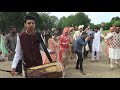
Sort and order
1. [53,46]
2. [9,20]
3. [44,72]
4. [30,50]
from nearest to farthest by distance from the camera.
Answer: [44,72], [30,50], [53,46], [9,20]

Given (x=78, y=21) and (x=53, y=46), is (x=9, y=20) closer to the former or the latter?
(x=78, y=21)

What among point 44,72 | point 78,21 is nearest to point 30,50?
point 44,72

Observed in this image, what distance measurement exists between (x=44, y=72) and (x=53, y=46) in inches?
214

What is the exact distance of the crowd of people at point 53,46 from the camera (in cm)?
443

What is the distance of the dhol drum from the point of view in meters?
4.27

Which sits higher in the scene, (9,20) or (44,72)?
(9,20)

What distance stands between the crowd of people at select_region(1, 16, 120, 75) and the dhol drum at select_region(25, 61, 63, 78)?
0.52 ft

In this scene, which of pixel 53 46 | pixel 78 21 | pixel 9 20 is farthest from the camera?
pixel 9 20

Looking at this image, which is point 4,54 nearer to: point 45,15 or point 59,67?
point 59,67

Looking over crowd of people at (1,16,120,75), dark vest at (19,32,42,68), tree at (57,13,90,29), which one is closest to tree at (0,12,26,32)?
tree at (57,13,90,29)

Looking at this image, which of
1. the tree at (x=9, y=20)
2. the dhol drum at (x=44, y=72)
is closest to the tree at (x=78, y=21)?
the tree at (x=9, y=20)

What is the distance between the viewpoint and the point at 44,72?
430cm

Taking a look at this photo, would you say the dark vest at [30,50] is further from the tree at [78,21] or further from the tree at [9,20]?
the tree at [9,20]

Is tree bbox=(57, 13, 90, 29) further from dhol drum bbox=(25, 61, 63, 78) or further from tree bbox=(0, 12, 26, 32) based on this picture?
dhol drum bbox=(25, 61, 63, 78)
